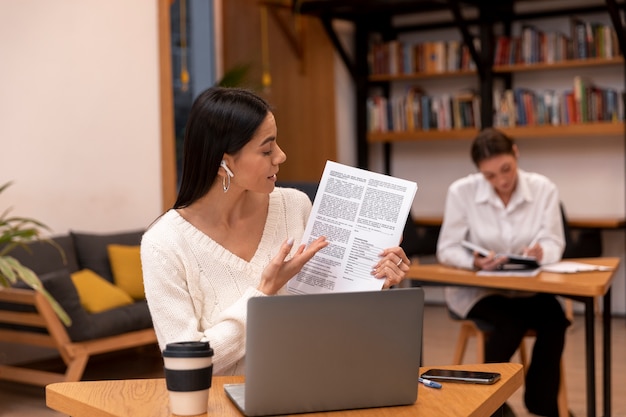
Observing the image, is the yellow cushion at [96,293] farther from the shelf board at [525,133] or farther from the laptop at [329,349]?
the laptop at [329,349]

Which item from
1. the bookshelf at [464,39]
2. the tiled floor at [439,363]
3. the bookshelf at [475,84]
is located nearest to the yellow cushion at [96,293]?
the tiled floor at [439,363]

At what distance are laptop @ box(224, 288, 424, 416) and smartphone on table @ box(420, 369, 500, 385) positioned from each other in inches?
10.1

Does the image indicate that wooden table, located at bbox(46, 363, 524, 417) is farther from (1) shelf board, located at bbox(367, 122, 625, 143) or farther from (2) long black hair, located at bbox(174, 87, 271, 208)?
(1) shelf board, located at bbox(367, 122, 625, 143)

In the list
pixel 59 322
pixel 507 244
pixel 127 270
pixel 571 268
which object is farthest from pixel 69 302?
pixel 571 268

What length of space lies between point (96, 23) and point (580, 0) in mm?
3366

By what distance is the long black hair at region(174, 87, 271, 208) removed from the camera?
2330 millimetres

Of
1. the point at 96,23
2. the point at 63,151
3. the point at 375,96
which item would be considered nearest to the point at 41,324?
the point at 63,151

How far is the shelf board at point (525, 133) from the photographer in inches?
255

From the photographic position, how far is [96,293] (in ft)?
16.8

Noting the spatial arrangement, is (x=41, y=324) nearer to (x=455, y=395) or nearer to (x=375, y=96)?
(x=455, y=395)

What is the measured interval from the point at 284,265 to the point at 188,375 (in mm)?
480

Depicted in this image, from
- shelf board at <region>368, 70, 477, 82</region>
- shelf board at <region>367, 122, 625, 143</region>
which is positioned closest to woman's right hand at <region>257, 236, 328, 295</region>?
shelf board at <region>367, 122, 625, 143</region>

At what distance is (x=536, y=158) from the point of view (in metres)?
7.14

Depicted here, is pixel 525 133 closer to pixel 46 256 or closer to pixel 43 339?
pixel 46 256
